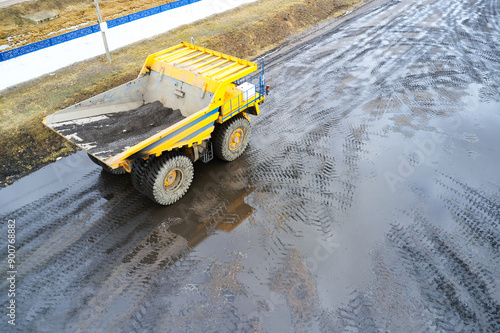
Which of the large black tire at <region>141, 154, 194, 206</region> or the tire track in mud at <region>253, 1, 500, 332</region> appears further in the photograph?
the large black tire at <region>141, 154, 194, 206</region>

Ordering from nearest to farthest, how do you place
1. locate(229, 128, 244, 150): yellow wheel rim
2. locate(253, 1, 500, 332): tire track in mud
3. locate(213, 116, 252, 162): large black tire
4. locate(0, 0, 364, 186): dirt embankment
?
locate(253, 1, 500, 332): tire track in mud
locate(213, 116, 252, 162): large black tire
locate(229, 128, 244, 150): yellow wheel rim
locate(0, 0, 364, 186): dirt embankment

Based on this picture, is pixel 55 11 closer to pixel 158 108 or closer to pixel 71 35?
pixel 71 35

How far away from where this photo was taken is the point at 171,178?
7.07m

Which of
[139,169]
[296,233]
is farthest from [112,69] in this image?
[296,233]

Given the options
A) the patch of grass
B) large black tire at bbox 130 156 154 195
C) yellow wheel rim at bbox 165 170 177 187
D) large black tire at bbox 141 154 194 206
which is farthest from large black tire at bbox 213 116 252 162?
the patch of grass

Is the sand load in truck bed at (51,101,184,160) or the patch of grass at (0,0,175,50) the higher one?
the patch of grass at (0,0,175,50)

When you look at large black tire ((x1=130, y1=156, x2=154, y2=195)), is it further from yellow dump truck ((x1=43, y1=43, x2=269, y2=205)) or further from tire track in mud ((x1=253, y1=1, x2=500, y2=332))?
tire track in mud ((x1=253, y1=1, x2=500, y2=332))

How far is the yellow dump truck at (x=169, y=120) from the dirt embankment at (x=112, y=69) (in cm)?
202

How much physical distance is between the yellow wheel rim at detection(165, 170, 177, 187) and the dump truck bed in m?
0.70

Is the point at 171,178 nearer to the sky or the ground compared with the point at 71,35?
nearer to the ground

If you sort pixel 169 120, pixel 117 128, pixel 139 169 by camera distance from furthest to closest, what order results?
1. pixel 169 120
2. pixel 117 128
3. pixel 139 169

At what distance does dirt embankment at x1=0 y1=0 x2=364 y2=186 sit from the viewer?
858 cm

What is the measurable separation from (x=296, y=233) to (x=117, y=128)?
4333 millimetres

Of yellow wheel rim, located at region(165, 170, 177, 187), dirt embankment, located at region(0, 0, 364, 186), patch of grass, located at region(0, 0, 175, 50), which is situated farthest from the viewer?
patch of grass, located at region(0, 0, 175, 50)
